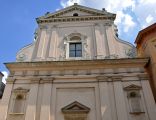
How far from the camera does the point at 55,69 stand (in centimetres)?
1694

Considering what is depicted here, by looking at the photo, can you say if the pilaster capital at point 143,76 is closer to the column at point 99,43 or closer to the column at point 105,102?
A: the column at point 105,102

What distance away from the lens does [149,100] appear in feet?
48.9

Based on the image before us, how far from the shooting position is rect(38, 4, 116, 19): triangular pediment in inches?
811

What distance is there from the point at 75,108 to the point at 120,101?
287 cm

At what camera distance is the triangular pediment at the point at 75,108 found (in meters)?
14.8

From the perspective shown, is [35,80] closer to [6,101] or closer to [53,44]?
[6,101]

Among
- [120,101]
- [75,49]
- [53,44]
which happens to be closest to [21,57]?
[53,44]

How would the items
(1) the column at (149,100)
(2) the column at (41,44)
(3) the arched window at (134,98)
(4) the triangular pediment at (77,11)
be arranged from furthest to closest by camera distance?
(4) the triangular pediment at (77,11)
(2) the column at (41,44)
(3) the arched window at (134,98)
(1) the column at (149,100)

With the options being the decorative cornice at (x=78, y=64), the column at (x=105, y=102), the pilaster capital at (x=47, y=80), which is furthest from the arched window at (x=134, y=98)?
the pilaster capital at (x=47, y=80)

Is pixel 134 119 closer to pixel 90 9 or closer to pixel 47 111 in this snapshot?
pixel 47 111

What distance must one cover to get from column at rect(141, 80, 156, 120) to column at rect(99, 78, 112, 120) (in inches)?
93.2

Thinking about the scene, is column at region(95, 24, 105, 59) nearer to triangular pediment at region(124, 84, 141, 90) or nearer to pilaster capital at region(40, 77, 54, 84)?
triangular pediment at region(124, 84, 141, 90)

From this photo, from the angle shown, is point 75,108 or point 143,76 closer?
point 75,108

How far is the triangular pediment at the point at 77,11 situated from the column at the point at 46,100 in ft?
23.1
